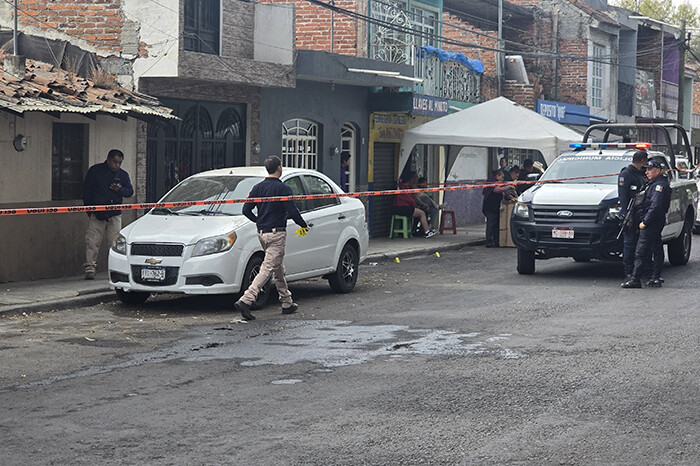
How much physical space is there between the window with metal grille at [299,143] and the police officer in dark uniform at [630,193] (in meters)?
8.40

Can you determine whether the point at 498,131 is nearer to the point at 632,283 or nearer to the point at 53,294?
the point at 632,283

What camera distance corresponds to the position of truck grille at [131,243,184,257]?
12914 mm

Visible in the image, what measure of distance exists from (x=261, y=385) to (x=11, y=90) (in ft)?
24.2

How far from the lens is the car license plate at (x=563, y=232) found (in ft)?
53.7

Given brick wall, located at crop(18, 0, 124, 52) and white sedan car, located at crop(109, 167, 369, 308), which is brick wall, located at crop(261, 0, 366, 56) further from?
white sedan car, located at crop(109, 167, 369, 308)

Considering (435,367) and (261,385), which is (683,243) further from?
(261,385)

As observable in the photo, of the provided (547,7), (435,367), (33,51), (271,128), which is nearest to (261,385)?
(435,367)

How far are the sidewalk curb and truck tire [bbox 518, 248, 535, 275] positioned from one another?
6247 mm

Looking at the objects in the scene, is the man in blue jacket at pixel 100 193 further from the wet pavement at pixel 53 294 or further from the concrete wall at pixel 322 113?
the concrete wall at pixel 322 113

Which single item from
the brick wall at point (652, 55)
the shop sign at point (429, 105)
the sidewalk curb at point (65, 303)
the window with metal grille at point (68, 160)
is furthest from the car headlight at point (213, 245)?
the brick wall at point (652, 55)

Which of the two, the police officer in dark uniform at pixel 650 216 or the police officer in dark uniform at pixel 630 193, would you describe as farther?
the police officer in dark uniform at pixel 630 193

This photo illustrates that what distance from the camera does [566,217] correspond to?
16484 millimetres

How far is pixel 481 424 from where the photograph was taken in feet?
23.6

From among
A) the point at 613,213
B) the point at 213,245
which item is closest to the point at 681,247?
the point at 613,213
